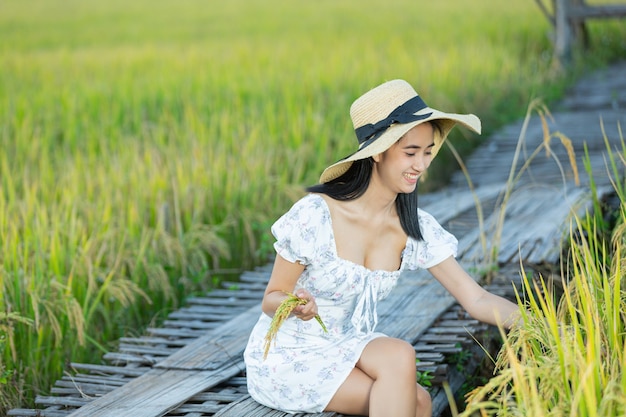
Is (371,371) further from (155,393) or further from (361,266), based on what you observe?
(155,393)

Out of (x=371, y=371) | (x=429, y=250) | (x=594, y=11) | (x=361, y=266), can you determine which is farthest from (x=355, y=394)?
(x=594, y=11)

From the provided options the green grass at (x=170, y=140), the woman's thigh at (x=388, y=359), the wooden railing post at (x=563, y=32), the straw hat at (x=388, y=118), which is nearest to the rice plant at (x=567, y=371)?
the woman's thigh at (x=388, y=359)

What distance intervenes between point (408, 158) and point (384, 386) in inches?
21.5

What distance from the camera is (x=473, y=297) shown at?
8.27ft

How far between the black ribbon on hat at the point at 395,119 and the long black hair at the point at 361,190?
7cm

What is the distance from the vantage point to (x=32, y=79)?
26.3 ft

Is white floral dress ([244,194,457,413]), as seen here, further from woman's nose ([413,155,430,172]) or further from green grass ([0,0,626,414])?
green grass ([0,0,626,414])

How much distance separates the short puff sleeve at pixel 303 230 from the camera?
95.1 inches

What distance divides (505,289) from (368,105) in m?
1.21

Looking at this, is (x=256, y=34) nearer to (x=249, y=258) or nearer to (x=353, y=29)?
(x=353, y=29)

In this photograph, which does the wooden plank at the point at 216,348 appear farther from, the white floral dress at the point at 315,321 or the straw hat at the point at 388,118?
the straw hat at the point at 388,118

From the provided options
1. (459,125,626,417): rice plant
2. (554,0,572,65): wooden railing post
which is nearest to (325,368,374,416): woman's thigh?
(459,125,626,417): rice plant

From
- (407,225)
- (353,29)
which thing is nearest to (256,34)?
(353,29)

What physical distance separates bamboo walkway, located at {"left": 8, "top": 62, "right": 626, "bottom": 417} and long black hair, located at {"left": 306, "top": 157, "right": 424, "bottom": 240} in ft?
0.99
